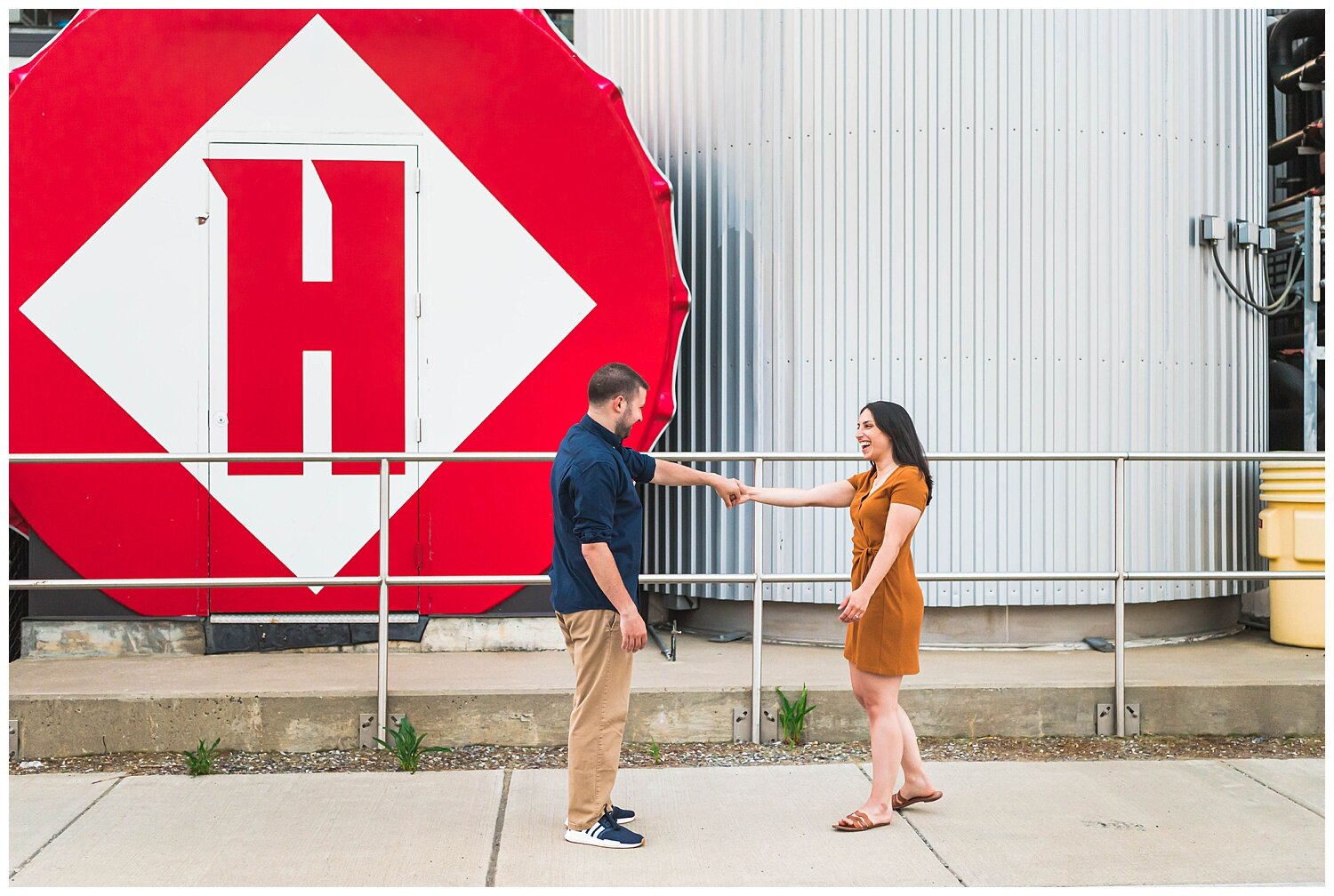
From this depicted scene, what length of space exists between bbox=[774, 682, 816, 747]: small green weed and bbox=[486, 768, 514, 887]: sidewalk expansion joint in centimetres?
118

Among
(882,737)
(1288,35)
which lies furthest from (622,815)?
(1288,35)

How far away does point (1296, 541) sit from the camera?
639 cm

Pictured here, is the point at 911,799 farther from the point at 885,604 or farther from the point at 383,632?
the point at 383,632

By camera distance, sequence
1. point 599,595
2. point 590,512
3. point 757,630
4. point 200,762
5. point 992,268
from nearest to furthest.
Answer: point 590,512
point 599,595
point 200,762
point 757,630
point 992,268

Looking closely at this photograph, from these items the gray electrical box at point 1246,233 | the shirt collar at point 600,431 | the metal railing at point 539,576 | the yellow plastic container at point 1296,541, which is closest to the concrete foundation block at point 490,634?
the metal railing at point 539,576

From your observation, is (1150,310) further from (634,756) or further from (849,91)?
(634,756)

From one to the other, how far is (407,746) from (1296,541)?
4.56 meters

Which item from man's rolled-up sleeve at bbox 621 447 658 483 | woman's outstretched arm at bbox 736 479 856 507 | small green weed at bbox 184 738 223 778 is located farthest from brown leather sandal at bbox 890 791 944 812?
small green weed at bbox 184 738 223 778

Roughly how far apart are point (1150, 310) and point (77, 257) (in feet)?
18.1

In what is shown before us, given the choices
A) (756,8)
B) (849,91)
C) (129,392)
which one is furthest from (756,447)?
(129,392)

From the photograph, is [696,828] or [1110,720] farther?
[1110,720]

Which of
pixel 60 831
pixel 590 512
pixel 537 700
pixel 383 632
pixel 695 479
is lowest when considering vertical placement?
pixel 60 831

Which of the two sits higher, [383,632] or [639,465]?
[639,465]

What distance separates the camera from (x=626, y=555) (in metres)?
4.03
